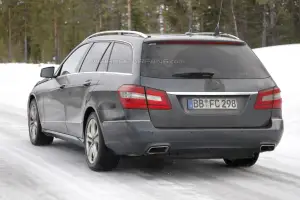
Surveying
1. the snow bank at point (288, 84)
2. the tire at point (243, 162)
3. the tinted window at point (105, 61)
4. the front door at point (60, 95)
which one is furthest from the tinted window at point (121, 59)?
the snow bank at point (288, 84)

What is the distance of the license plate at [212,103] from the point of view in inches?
251

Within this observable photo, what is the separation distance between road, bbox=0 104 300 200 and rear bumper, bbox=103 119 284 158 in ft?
1.10

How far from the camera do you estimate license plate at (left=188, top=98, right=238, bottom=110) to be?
636 cm

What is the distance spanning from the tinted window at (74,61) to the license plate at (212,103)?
2335 mm

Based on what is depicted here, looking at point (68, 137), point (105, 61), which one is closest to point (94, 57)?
point (105, 61)

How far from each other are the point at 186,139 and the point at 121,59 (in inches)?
52.8

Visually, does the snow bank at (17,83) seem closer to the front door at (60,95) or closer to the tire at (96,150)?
the front door at (60,95)

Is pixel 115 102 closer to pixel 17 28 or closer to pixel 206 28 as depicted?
pixel 206 28

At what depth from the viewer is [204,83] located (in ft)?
21.2

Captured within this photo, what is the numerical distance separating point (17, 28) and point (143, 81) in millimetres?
73147

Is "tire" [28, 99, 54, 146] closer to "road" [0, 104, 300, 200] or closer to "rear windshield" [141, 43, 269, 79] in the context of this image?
"road" [0, 104, 300, 200]

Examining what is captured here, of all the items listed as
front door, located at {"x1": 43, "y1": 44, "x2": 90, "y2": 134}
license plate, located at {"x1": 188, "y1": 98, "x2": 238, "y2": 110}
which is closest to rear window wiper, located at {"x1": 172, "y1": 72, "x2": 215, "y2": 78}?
license plate, located at {"x1": 188, "y1": 98, "x2": 238, "y2": 110}

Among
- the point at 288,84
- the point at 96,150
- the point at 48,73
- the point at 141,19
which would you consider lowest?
the point at 141,19

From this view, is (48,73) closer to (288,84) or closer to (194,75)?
(194,75)
